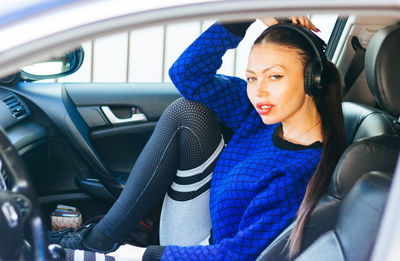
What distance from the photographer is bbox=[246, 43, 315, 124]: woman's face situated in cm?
143

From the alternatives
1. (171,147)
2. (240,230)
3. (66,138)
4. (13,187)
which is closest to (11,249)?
(13,187)

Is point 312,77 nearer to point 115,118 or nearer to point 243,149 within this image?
point 243,149

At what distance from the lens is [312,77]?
139 cm

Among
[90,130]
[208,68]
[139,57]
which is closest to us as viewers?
[208,68]

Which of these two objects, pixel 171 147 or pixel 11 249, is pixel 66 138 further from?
pixel 11 249

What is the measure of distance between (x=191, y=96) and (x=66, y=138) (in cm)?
72

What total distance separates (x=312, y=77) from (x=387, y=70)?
0.18 m

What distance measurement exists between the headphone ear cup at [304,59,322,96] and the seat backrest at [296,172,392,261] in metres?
0.41

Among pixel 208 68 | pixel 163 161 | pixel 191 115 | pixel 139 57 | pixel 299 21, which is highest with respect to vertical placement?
pixel 299 21

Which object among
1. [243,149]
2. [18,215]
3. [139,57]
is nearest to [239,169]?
[243,149]

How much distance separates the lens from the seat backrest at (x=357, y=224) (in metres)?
0.89

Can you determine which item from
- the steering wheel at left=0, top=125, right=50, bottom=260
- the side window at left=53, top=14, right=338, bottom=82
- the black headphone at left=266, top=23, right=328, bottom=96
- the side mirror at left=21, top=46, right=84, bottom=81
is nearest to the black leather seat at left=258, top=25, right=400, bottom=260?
the black headphone at left=266, top=23, right=328, bottom=96

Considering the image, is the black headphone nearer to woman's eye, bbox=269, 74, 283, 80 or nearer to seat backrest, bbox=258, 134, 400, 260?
woman's eye, bbox=269, 74, 283, 80

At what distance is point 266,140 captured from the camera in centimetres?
156
